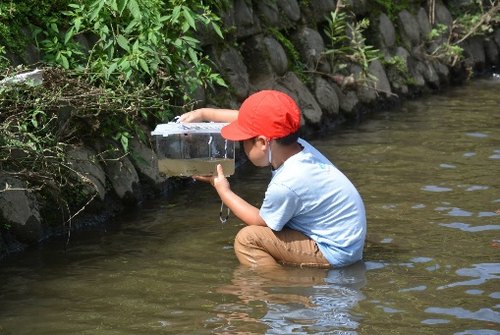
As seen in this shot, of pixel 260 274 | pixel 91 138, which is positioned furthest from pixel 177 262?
pixel 91 138

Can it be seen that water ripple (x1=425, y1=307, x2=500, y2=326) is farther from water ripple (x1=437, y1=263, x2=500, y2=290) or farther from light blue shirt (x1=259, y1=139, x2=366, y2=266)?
light blue shirt (x1=259, y1=139, x2=366, y2=266)

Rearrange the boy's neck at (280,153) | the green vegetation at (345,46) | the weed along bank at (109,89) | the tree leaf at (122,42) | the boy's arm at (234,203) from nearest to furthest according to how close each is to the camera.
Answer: the boy's neck at (280,153)
the boy's arm at (234,203)
the weed along bank at (109,89)
the tree leaf at (122,42)
the green vegetation at (345,46)

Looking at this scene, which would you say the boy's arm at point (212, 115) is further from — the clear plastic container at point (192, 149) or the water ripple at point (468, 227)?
the water ripple at point (468, 227)

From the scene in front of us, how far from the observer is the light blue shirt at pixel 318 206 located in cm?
581

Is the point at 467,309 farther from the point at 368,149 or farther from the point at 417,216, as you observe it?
the point at 368,149

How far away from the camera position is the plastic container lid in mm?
6223

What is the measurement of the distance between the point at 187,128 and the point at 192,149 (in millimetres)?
208

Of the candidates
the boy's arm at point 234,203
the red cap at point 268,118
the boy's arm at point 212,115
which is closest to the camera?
the red cap at point 268,118

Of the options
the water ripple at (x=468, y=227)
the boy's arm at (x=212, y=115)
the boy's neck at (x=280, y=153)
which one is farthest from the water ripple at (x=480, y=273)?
the boy's arm at (x=212, y=115)

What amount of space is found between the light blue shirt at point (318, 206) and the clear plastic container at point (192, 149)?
567 millimetres

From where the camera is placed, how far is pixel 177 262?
645 centimetres

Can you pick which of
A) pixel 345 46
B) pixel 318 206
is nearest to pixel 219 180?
pixel 318 206

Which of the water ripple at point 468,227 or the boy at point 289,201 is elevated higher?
the boy at point 289,201

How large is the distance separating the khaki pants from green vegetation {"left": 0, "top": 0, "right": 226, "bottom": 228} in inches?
56.0
